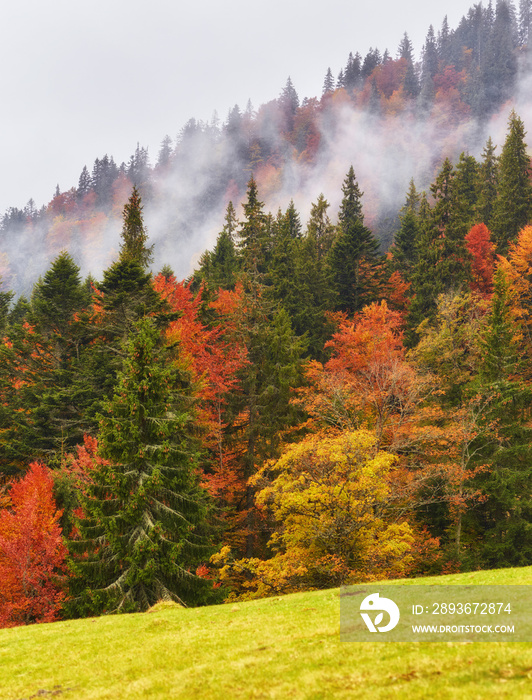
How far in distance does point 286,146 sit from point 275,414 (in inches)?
5842

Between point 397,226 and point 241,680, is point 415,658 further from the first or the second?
point 397,226

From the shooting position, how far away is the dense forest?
69.4 feet

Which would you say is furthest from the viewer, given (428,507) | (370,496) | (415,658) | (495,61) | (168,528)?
(495,61)

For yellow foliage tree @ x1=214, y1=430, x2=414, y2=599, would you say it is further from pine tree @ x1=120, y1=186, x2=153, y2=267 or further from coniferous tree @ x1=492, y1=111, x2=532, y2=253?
coniferous tree @ x1=492, y1=111, x2=532, y2=253

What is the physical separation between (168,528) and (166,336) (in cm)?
1715

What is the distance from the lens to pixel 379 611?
1103 cm

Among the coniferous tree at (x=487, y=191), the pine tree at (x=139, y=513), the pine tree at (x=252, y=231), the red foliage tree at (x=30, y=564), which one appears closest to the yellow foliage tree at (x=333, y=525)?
the pine tree at (x=139, y=513)

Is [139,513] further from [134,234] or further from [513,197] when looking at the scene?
[513,197]

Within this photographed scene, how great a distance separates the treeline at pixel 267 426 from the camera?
21.0 m

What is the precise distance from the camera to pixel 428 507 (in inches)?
1236

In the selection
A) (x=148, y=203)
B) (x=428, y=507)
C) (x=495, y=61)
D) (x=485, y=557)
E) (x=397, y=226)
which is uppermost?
(x=495, y=61)

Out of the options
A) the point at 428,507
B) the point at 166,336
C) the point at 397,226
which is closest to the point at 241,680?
the point at 428,507

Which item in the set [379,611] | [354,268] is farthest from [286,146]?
[379,611]

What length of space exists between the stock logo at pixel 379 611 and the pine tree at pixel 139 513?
10.0 metres
